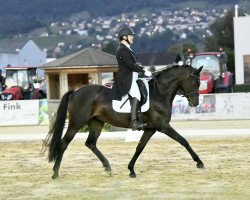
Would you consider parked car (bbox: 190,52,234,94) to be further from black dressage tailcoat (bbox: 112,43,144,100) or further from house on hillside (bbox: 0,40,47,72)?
house on hillside (bbox: 0,40,47,72)

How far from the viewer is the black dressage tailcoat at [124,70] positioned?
1362 cm

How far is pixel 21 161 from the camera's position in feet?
56.6

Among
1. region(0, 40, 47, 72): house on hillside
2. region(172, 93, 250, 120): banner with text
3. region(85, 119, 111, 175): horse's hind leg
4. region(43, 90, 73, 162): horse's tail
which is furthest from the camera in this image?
region(0, 40, 47, 72): house on hillside

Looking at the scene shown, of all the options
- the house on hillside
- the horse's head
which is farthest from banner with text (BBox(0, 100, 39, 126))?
the house on hillside

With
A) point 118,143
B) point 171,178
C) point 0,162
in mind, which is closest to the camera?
point 171,178

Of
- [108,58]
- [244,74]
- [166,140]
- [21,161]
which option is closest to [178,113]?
[108,58]

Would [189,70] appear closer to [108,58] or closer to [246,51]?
[108,58]

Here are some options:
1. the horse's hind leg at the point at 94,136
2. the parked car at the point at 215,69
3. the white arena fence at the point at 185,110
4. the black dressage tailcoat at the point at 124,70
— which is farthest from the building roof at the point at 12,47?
the black dressage tailcoat at the point at 124,70

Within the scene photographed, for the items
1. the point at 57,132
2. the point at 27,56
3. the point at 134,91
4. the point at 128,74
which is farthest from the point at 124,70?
the point at 27,56

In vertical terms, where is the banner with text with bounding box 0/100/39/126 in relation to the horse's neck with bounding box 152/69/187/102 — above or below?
below

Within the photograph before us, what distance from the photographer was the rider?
44.7 feet

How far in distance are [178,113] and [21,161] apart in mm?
15086

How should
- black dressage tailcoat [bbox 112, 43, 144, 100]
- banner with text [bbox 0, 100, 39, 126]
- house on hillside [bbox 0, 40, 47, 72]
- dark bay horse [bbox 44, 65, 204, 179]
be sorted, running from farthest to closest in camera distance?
house on hillside [bbox 0, 40, 47, 72] < banner with text [bbox 0, 100, 39, 126] < dark bay horse [bbox 44, 65, 204, 179] < black dressage tailcoat [bbox 112, 43, 144, 100]

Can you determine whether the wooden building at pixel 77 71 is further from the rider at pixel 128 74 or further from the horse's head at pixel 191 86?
the rider at pixel 128 74
